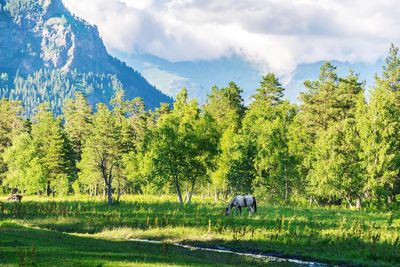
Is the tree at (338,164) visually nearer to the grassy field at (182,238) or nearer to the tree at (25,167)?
the grassy field at (182,238)

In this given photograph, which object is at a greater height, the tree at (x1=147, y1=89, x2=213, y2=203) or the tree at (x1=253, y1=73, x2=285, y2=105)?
the tree at (x1=253, y1=73, x2=285, y2=105)

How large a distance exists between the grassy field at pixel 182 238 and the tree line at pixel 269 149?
13.5 meters

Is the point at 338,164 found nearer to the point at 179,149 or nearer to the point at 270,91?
the point at 179,149

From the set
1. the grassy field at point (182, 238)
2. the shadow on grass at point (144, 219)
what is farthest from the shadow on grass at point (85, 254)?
the shadow on grass at point (144, 219)

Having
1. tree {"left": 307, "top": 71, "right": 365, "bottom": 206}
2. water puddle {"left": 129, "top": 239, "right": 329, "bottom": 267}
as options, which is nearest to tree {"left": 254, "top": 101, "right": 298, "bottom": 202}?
tree {"left": 307, "top": 71, "right": 365, "bottom": 206}

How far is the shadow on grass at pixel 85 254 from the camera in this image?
22031mm

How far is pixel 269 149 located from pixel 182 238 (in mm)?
35007

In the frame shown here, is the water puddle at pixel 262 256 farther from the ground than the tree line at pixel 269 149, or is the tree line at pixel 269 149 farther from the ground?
the tree line at pixel 269 149

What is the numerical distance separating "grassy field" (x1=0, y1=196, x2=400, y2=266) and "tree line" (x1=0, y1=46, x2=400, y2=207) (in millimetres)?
13521

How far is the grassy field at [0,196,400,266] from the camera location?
24688mm

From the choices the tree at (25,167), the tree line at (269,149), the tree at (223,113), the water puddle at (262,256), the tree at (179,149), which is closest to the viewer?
the water puddle at (262,256)

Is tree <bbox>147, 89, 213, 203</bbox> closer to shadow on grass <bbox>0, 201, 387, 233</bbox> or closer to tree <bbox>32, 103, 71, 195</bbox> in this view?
shadow on grass <bbox>0, 201, 387, 233</bbox>

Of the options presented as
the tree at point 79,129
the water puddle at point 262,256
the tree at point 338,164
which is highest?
the tree at point 79,129

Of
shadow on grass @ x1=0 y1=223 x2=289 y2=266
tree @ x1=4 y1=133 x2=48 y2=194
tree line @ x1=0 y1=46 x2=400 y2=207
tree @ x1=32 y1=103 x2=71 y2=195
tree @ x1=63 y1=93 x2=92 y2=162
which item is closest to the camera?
shadow on grass @ x1=0 y1=223 x2=289 y2=266
